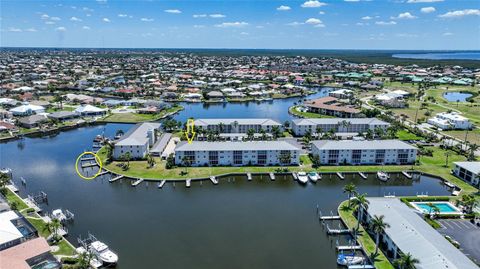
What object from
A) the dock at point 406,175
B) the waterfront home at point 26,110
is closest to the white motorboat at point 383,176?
the dock at point 406,175

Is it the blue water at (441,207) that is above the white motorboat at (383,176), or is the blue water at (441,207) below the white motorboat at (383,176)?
below

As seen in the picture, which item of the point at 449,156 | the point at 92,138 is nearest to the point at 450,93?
the point at 449,156

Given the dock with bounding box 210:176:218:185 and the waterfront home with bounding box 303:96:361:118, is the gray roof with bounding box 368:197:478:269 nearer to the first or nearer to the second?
the dock with bounding box 210:176:218:185

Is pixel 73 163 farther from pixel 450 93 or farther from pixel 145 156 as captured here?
pixel 450 93

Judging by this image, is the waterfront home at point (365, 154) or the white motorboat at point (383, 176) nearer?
the white motorboat at point (383, 176)

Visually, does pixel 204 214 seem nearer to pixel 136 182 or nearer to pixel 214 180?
pixel 214 180

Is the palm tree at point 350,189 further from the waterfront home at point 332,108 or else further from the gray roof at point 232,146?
the waterfront home at point 332,108

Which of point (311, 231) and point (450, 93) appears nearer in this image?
point (311, 231)

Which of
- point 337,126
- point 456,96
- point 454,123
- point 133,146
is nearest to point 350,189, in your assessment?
point 133,146

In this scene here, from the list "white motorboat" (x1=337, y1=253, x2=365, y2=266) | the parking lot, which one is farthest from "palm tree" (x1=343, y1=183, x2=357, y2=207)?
the parking lot
